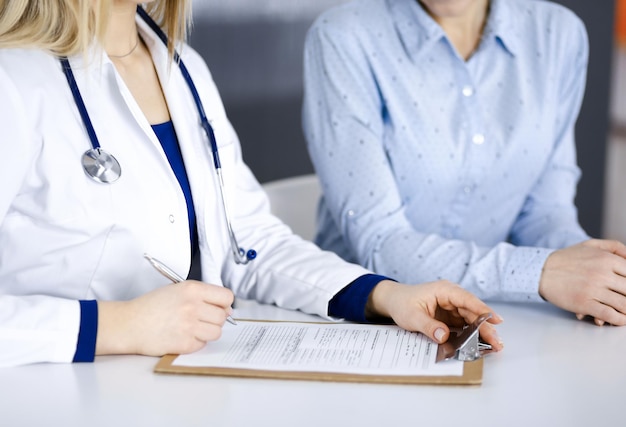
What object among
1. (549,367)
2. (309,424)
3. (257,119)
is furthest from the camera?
(257,119)

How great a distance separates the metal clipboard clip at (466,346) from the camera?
42.1 inches

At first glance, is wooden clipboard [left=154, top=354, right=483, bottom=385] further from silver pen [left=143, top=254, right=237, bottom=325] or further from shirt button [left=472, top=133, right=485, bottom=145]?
shirt button [left=472, top=133, right=485, bottom=145]

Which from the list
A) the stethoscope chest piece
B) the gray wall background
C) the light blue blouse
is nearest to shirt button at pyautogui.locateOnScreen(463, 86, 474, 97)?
the light blue blouse

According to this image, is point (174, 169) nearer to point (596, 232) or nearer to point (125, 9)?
point (125, 9)

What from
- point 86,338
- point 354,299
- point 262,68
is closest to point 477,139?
point 354,299

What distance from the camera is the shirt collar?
5.33 feet

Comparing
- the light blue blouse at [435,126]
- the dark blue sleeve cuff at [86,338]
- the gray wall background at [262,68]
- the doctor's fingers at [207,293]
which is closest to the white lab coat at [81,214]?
the dark blue sleeve cuff at [86,338]

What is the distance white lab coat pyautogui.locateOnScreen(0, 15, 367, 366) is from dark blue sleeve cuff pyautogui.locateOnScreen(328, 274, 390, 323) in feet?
0.04

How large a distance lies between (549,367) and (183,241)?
1.72ft

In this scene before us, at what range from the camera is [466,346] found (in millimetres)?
1076

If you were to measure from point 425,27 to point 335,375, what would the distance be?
2.71 ft

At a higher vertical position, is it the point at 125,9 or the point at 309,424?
the point at 125,9

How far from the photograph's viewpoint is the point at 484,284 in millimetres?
1376

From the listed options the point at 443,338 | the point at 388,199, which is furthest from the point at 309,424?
the point at 388,199
